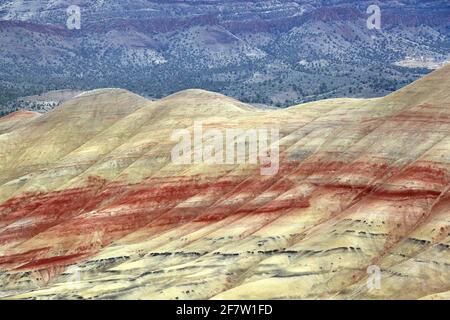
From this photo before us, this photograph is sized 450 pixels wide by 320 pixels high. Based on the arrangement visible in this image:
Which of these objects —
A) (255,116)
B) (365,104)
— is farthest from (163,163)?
(365,104)

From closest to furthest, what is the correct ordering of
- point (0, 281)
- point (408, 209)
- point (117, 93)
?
point (408, 209) → point (0, 281) → point (117, 93)

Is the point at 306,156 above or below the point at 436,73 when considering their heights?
below
